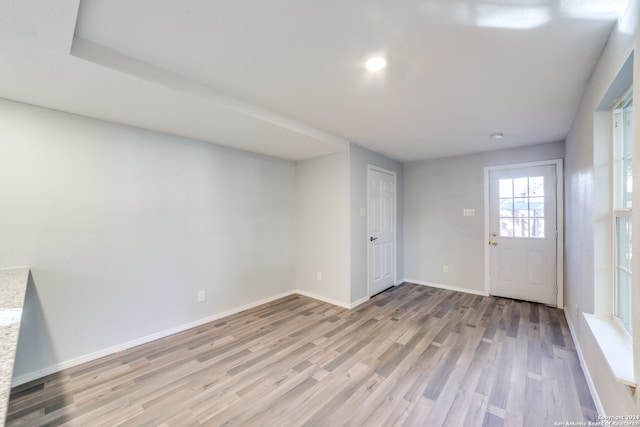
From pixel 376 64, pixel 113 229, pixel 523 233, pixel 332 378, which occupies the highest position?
pixel 376 64

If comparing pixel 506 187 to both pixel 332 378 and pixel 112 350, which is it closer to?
pixel 332 378

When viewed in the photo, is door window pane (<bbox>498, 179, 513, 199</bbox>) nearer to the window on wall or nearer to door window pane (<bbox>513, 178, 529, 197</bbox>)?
door window pane (<bbox>513, 178, 529, 197</bbox>)

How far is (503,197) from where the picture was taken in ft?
13.3

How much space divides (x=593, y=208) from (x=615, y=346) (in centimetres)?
89

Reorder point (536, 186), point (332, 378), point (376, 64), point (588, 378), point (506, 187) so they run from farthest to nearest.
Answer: point (506, 187) < point (536, 186) < point (332, 378) < point (588, 378) < point (376, 64)

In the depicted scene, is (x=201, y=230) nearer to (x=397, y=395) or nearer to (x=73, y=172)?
(x=73, y=172)

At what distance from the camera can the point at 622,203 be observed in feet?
5.38

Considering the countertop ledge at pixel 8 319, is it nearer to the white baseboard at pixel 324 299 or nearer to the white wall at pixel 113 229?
the white wall at pixel 113 229

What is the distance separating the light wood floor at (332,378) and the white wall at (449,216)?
126 cm

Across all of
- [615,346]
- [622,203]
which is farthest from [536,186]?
[615,346]

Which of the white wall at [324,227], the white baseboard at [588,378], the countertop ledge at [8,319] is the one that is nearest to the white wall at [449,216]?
the white baseboard at [588,378]

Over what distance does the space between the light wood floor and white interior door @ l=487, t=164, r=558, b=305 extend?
2.24ft

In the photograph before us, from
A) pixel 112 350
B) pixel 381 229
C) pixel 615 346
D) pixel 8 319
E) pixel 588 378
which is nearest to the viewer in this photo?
pixel 8 319

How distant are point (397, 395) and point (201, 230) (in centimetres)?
263
